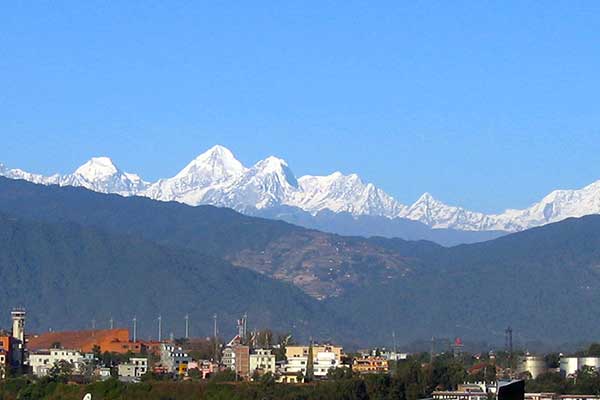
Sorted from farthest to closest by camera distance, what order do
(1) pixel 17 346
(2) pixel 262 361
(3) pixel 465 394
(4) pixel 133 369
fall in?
(1) pixel 17 346 < (2) pixel 262 361 < (4) pixel 133 369 < (3) pixel 465 394

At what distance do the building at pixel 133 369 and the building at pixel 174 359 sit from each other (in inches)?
52.4

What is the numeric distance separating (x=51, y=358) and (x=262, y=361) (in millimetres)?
16281

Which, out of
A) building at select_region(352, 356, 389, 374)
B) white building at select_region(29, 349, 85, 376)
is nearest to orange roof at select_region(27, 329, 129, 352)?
white building at select_region(29, 349, 85, 376)

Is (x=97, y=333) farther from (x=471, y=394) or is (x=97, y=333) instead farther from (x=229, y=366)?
(x=471, y=394)

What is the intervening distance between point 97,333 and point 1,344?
40.1 metres

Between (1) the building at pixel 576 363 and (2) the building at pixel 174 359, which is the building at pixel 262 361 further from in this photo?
(1) the building at pixel 576 363

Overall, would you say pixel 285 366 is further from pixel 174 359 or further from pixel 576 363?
pixel 576 363

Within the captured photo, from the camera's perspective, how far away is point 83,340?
15925cm

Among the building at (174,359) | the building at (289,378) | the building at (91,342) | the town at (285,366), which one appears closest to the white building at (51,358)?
the town at (285,366)

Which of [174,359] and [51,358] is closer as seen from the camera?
[174,359]

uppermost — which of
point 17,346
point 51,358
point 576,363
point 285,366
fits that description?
point 17,346

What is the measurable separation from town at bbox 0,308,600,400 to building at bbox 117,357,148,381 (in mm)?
44

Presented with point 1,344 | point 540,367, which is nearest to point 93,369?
point 1,344

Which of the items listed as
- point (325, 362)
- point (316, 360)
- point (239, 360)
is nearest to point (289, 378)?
point (239, 360)
